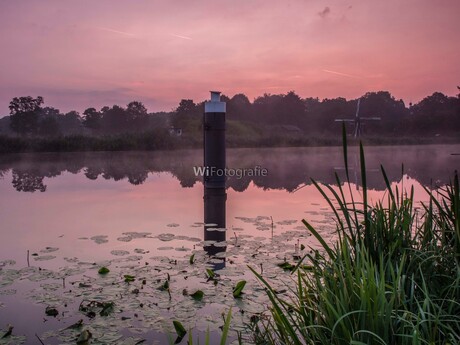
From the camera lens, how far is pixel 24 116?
44.4m

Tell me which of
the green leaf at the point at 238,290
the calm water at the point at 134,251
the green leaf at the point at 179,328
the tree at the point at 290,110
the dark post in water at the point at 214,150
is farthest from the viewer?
the tree at the point at 290,110

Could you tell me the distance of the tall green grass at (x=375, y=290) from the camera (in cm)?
196

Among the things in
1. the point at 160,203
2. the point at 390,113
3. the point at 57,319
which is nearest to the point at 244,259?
the point at 57,319

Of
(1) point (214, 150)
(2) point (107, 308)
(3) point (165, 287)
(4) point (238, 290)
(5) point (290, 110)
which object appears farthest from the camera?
(5) point (290, 110)

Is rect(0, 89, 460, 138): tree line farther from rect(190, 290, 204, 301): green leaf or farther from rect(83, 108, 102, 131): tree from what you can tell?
rect(190, 290, 204, 301): green leaf

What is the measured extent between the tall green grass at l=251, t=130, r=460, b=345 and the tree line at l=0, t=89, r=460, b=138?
38.0 m

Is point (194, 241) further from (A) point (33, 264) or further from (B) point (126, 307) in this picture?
(B) point (126, 307)

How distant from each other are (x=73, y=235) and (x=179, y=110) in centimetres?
4083

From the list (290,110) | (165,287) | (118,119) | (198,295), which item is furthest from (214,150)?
(290,110)

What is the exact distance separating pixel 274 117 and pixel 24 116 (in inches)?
1108

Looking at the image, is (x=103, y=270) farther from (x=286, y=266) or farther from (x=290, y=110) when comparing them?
(x=290, y=110)

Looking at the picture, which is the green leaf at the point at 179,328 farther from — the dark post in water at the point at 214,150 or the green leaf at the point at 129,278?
the dark post in water at the point at 214,150

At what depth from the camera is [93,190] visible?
11.8 metres

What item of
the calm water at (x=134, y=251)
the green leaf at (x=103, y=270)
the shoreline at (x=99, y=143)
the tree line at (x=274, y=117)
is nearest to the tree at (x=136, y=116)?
the tree line at (x=274, y=117)
